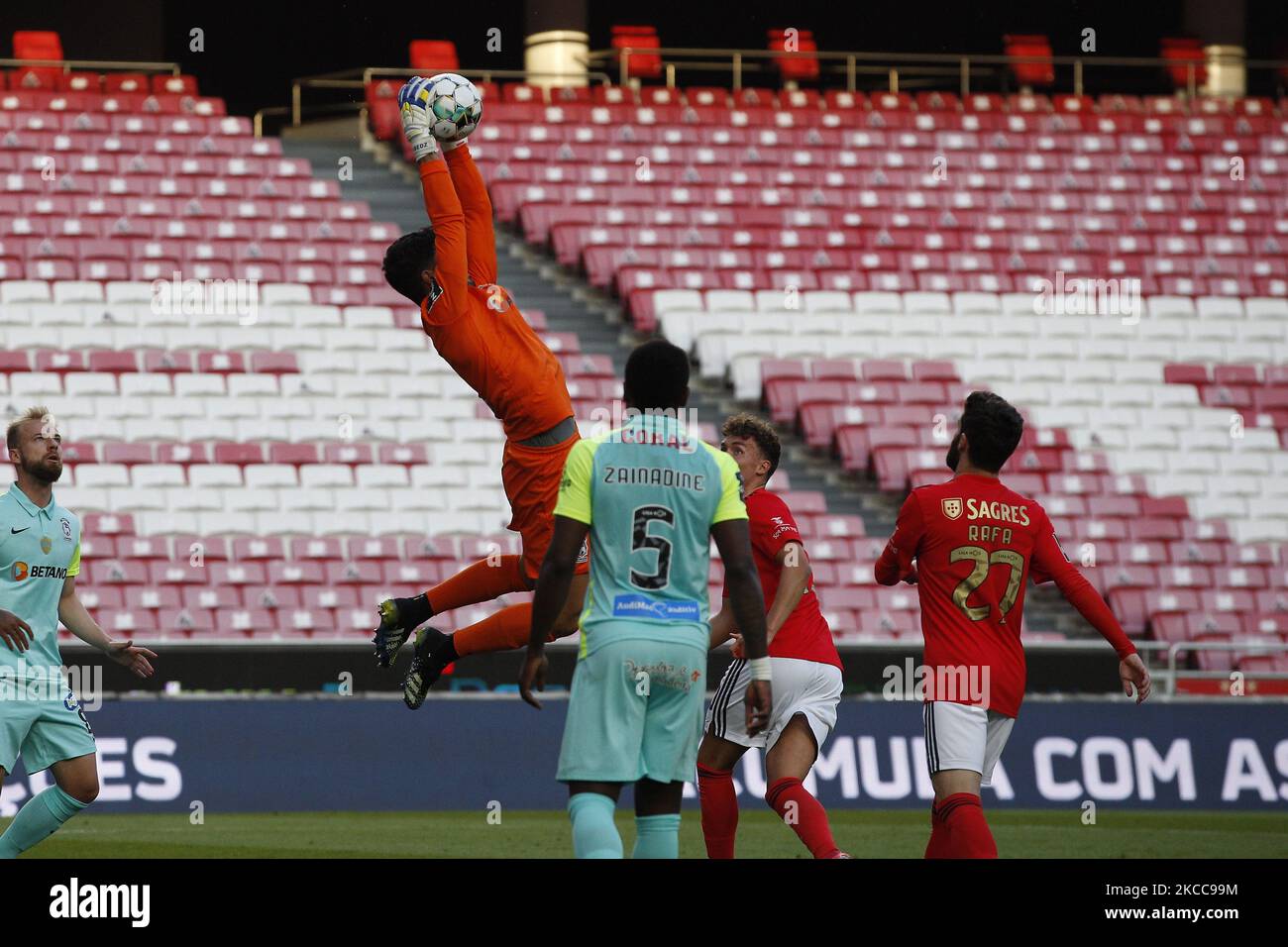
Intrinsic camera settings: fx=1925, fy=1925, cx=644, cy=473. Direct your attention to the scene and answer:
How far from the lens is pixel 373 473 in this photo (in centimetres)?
1767

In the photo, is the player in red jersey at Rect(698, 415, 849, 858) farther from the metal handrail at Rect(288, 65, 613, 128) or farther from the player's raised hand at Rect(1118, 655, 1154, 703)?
the metal handrail at Rect(288, 65, 613, 128)

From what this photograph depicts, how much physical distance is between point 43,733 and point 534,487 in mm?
2365

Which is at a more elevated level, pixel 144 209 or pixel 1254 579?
pixel 144 209

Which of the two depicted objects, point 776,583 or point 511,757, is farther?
point 511,757

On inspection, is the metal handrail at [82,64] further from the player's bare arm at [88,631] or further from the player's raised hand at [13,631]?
the player's raised hand at [13,631]

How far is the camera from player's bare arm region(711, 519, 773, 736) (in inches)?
263

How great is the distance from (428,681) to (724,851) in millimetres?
1514

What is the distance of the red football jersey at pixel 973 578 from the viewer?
756 cm

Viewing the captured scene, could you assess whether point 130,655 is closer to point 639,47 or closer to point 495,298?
point 495,298

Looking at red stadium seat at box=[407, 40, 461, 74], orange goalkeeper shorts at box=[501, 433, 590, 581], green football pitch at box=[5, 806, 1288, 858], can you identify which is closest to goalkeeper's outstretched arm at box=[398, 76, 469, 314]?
orange goalkeeper shorts at box=[501, 433, 590, 581]

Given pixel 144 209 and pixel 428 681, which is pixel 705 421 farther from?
pixel 428 681

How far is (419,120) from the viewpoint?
8047mm

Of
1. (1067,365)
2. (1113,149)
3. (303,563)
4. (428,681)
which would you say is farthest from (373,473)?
(1113,149)

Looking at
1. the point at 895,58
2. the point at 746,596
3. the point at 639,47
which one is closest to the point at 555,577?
the point at 746,596
